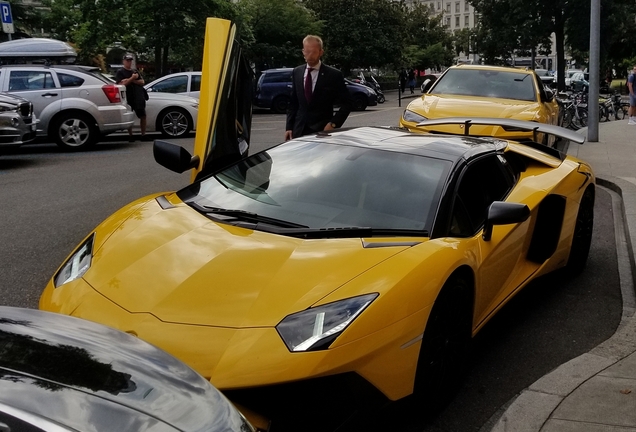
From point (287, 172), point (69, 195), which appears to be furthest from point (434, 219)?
point (69, 195)

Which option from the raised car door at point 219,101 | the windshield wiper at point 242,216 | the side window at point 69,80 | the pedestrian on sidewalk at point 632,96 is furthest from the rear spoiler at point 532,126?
the pedestrian on sidewalk at point 632,96

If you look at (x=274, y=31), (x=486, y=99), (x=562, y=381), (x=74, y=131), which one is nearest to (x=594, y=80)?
(x=486, y=99)

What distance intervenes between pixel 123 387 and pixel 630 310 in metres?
4.31

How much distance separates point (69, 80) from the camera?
15.4 metres

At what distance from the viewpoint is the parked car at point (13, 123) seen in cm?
1270

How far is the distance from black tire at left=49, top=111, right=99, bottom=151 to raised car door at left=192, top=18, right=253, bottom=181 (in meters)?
10.0

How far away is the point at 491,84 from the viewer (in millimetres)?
12148

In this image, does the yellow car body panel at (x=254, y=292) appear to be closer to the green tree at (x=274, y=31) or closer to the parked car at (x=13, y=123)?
the parked car at (x=13, y=123)

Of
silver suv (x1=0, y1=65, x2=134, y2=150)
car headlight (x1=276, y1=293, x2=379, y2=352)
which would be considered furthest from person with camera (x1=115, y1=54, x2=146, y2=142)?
car headlight (x1=276, y1=293, x2=379, y2=352)

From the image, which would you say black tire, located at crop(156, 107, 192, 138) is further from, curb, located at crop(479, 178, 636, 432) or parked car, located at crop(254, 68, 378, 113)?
curb, located at crop(479, 178, 636, 432)

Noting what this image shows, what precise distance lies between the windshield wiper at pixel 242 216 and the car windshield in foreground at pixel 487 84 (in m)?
8.11

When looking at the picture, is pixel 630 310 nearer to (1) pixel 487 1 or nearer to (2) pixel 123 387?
(2) pixel 123 387

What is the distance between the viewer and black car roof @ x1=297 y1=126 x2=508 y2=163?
483cm

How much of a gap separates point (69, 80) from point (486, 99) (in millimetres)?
8102
